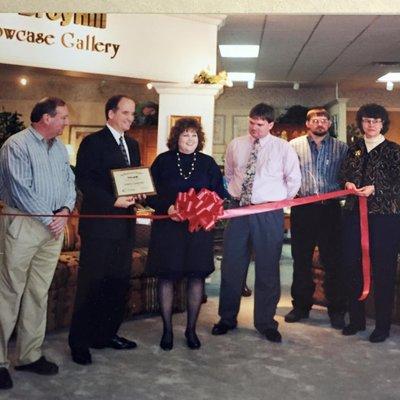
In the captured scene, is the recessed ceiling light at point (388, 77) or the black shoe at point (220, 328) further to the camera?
the recessed ceiling light at point (388, 77)

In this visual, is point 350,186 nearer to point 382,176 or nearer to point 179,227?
point 382,176

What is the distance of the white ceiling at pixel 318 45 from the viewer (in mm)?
4492

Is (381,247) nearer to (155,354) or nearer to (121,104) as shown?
(155,354)

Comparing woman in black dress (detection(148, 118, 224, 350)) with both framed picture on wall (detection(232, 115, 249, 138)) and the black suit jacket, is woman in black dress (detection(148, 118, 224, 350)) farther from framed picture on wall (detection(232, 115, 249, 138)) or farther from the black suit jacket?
framed picture on wall (detection(232, 115, 249, 138))

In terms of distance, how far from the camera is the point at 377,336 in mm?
2924

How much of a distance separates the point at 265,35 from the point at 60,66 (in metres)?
2.15

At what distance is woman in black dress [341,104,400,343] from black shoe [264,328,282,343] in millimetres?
415

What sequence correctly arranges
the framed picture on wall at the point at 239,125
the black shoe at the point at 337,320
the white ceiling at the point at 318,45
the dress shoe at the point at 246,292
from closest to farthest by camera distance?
the black shoe at the point at 337,320 < the dress shoe at the point at 246,292 < the white ceiling at the point at 318,45 < the framed picture on wall at the point at 239,125

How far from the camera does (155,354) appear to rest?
2.64 m

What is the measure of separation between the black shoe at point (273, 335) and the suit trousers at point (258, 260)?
3cm

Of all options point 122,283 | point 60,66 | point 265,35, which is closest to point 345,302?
point 122,283

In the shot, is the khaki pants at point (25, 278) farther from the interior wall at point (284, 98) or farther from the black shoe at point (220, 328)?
the interior wall at point (284, 98)

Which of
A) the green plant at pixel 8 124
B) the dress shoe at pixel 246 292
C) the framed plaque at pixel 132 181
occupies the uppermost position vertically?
the green plant at pixel 8 124

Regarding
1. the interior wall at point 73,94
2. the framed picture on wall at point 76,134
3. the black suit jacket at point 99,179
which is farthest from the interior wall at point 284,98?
the black suit jacket at point 99,179
